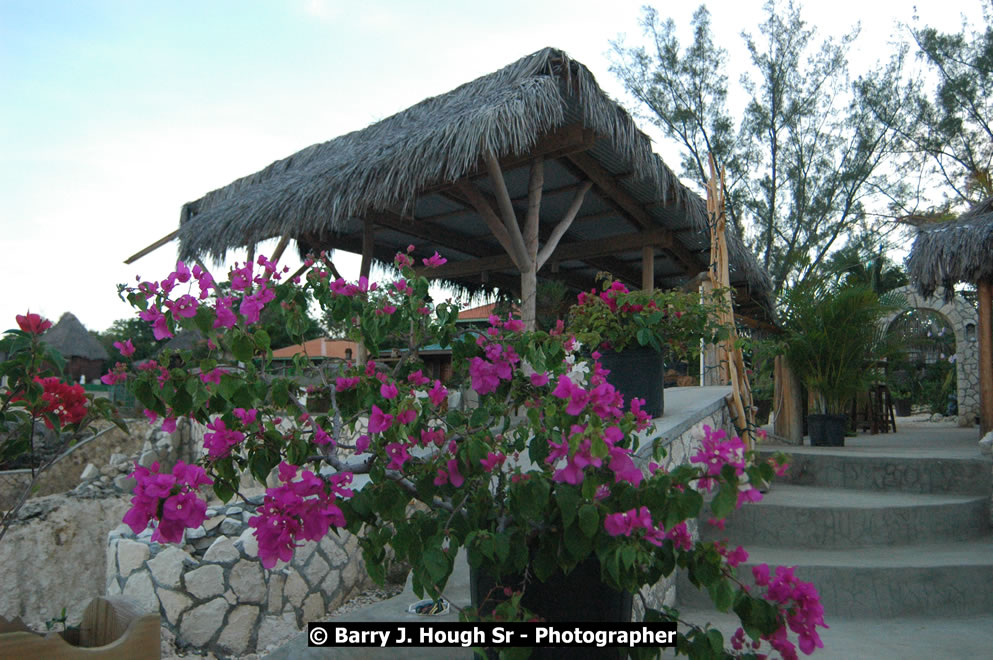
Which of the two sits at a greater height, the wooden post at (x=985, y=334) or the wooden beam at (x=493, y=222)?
the wooden beam at (x=493, y=222)

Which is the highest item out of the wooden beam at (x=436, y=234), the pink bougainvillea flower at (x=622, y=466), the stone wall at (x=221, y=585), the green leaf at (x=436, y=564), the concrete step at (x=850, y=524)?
the wooden beam at (x=436, y=234)

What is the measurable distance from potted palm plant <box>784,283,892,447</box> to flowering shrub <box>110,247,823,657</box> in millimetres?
3463

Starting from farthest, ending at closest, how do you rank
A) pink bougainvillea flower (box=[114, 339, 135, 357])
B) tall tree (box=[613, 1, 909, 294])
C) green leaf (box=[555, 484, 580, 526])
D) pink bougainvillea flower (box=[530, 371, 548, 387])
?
tall tree (box=[613, 1, 909, 294]) < pink bougainvillea flower (box=[530, 371, 548, 387]) < pink bougainvillea flower (box=[114, 339, 135, 357]) < green leaf (box=[555, 484, 580, 526])

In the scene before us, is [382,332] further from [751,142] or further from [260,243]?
[751,142]

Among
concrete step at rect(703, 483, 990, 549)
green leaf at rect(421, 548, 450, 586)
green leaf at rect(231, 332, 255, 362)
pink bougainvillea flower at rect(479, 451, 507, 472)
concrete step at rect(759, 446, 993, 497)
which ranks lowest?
concrete step at rect(703, 483, 990, 549)

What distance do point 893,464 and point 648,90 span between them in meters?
13.8

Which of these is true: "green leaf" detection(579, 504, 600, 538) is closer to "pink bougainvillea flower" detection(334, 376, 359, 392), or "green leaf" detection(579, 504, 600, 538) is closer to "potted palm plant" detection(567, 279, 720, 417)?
"pink bougainvillea flower" detection(334, 376, 359, 392)

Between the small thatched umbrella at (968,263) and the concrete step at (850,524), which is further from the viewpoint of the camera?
the small thatched umbrella at (968,263)

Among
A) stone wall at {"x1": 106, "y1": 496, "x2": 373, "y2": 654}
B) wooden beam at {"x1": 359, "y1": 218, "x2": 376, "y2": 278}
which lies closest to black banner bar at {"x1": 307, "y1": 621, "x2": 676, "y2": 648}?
stone wall at {"x1": 106, "y1": 496, "x2": 373, "y2": 654}

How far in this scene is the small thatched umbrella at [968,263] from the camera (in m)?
4.90

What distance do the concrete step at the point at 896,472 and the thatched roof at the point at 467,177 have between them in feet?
8.54

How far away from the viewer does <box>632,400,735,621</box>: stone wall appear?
223cm

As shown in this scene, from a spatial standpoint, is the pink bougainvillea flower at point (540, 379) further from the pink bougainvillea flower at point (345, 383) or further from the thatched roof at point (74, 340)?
the thatched roof at point (74, 340)

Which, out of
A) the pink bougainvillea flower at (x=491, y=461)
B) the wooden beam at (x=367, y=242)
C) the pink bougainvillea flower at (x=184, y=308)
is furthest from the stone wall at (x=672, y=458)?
the wooden beam at (x=367, y=242)
